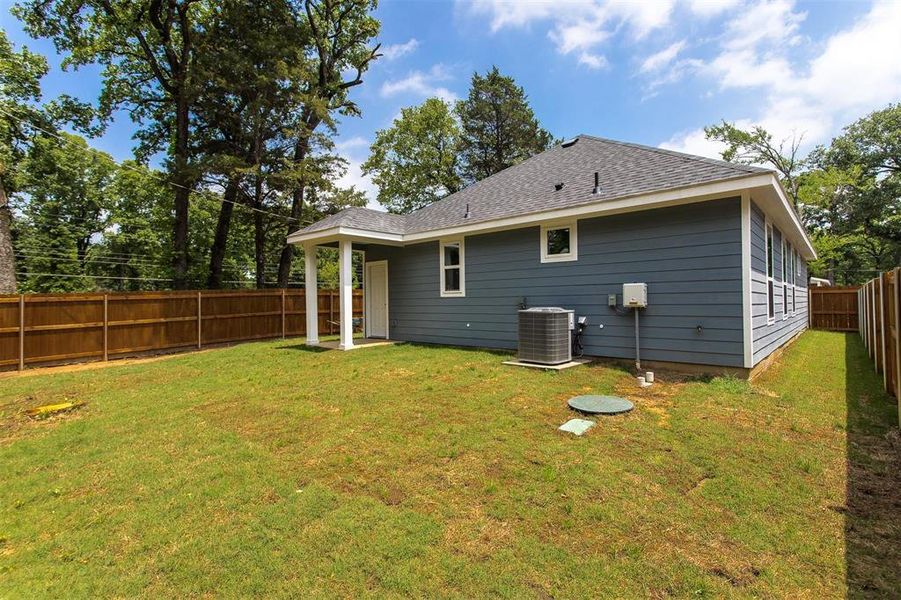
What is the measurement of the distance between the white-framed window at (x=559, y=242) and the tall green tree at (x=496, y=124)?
62.5 ft

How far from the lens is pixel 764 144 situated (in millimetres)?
23875

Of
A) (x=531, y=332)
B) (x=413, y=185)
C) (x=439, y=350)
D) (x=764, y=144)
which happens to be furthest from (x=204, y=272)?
(x=764, y=144)

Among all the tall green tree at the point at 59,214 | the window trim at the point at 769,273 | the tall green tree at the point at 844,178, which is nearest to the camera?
the window trim at the point at 769,273

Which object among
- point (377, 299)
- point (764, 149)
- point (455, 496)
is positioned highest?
point (764, 149)

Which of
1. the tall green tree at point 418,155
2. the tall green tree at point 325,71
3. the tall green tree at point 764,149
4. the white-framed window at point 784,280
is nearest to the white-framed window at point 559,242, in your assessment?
the white-framed window at point 784,280

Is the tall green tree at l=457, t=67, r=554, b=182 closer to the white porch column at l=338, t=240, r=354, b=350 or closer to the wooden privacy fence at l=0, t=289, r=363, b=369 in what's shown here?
the wooden privacy fence at l=0, t=289, r=363, b=369

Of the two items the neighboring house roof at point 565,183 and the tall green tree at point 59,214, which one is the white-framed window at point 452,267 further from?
the tall green tree at point 59,214

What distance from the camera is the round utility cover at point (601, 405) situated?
14.3ft

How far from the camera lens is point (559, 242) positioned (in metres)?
7.81

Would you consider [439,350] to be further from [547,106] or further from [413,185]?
[547,106]

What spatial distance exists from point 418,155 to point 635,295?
23.7 m

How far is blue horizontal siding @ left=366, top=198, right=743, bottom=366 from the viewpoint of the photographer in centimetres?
593

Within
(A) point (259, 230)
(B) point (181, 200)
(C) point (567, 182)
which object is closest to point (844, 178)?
(C) point (567, 182)

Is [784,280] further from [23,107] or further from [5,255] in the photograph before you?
[23,107]
